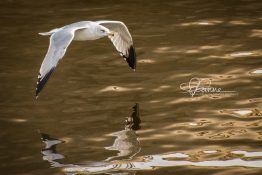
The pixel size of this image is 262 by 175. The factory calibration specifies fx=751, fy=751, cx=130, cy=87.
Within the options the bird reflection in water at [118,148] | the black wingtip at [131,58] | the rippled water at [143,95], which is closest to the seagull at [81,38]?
the black wingtip at [131,58]

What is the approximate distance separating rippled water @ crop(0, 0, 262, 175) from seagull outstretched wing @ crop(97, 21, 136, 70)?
0.13m

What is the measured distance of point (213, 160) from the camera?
539cm

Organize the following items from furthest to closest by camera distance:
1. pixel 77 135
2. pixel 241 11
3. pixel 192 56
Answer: pixel 241 11 → pixel 192 56 → pixel 77 135

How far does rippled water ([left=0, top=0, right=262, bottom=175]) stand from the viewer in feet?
18.1

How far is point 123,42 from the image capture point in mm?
7422

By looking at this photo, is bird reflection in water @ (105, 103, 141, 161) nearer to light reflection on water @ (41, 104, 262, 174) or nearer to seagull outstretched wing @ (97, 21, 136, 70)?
light reflection on water @ (41, 104, 262, 174)

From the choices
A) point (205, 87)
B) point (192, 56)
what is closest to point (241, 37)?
point (192, 56)

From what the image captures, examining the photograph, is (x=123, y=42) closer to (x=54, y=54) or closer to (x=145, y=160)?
(x=54, y=54)

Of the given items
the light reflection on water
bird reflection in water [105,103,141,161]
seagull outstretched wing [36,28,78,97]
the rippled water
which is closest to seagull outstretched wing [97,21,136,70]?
the rippled water

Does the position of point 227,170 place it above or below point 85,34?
below

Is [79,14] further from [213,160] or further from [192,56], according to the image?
[213,160]

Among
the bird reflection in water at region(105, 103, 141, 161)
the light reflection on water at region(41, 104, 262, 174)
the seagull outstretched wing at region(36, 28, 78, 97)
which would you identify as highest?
the seagull outstretched wing at region(36, 28, 78, 97)

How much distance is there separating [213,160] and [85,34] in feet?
6.94

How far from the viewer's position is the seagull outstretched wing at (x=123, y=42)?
729 cm
